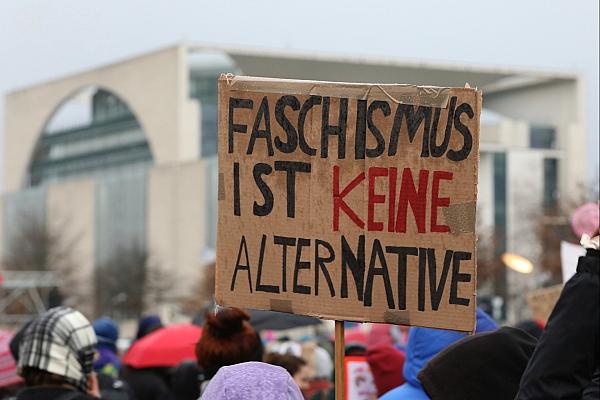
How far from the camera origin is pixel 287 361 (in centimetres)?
688

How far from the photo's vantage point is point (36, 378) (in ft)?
16.8

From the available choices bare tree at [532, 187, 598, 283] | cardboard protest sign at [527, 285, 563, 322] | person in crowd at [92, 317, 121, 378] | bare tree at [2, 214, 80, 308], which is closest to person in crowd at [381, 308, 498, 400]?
cardboard protest sign at [527, 285, 563, 322]

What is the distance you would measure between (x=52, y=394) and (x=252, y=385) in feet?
6.28

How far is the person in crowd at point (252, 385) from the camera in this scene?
3262 mm

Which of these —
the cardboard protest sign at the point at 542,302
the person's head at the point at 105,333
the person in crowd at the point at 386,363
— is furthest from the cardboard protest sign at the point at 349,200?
the person's head at the point at 105,333

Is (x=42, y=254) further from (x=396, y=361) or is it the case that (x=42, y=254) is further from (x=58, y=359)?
(x=58, y=359)

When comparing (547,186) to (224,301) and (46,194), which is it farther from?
(224,301)

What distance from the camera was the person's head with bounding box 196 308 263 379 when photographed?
5.58 m

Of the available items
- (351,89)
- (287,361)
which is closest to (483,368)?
(351,89)

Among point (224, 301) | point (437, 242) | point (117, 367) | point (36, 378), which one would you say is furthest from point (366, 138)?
point (117, 367)

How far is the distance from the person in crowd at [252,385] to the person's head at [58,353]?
1.83 m

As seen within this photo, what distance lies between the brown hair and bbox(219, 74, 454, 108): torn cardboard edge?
2.94 metres

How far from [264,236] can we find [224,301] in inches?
8.1

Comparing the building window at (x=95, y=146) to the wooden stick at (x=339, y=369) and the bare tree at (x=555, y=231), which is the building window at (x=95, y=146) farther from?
the wooden stick at (x=339, y=369)
